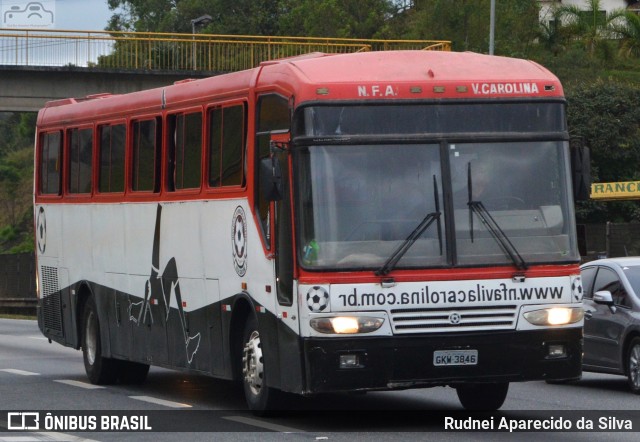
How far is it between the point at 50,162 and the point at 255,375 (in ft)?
26.0

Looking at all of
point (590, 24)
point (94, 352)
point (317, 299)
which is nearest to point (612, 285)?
point (94, 352)

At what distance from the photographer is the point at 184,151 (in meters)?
15.4

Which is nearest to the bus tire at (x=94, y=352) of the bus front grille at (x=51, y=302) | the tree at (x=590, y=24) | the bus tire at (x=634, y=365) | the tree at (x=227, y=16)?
the bus front grille at (x=51, y=302)

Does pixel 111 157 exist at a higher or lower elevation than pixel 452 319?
higher

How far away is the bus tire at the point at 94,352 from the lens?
1816 centimetres

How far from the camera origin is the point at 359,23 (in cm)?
7338

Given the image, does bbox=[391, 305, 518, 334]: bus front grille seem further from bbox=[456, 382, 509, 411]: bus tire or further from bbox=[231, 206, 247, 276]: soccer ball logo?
bbox=[231, 206, 247, 276]: soccer ball logo

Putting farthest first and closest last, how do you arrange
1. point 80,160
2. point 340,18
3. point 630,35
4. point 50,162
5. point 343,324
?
1. point 630,35
2. point 340,18
3. point 50,162
4. point 80,160
5. point 343,324

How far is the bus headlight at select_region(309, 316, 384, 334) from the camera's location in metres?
11.9

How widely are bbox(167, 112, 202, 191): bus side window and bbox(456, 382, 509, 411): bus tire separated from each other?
3.34 metres

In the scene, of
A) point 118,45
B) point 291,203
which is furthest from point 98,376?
point 118,45

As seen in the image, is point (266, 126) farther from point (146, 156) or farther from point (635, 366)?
point (635, 366)

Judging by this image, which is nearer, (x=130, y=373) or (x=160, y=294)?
(x=160, y=294)

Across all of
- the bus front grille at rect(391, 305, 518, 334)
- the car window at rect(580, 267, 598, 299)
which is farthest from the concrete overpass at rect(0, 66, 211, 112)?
the bus front grille at rect(391, 305, 518, 334)
